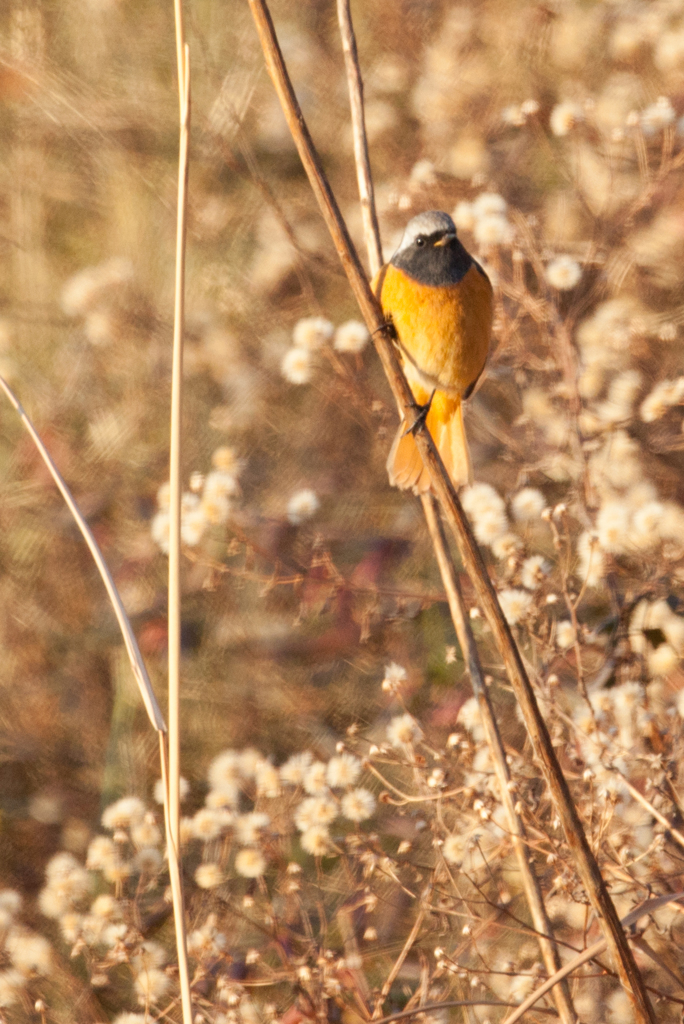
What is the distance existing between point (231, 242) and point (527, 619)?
190 cm

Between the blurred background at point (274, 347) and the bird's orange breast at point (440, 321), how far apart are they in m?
0.63

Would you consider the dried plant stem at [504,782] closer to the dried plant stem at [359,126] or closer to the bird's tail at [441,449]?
the bird's tail at [441,449]

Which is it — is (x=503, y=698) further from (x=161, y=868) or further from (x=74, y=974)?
(x=74, y=974)

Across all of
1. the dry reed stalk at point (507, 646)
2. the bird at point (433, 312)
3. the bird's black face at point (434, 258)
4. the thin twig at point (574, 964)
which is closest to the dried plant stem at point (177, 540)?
the dry reed stalk at point (507, 646)

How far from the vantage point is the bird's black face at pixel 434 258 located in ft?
5.83

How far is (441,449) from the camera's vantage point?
2.08m

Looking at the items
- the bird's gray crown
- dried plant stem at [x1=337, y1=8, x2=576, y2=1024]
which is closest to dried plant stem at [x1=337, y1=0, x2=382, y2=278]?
dried plant stem at [x1=337, y1=8, x2=576, y2=1024]

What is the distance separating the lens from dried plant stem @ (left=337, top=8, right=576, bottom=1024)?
1199 millimetres

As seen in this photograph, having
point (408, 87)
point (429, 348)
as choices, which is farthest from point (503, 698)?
point (408, 87)

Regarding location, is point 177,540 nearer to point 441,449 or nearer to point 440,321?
point 440,321

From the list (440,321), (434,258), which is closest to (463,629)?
(440,321)

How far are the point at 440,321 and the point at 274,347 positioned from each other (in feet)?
4.52

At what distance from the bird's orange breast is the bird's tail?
0.16 meters

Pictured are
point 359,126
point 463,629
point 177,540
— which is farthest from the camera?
point 463,629
